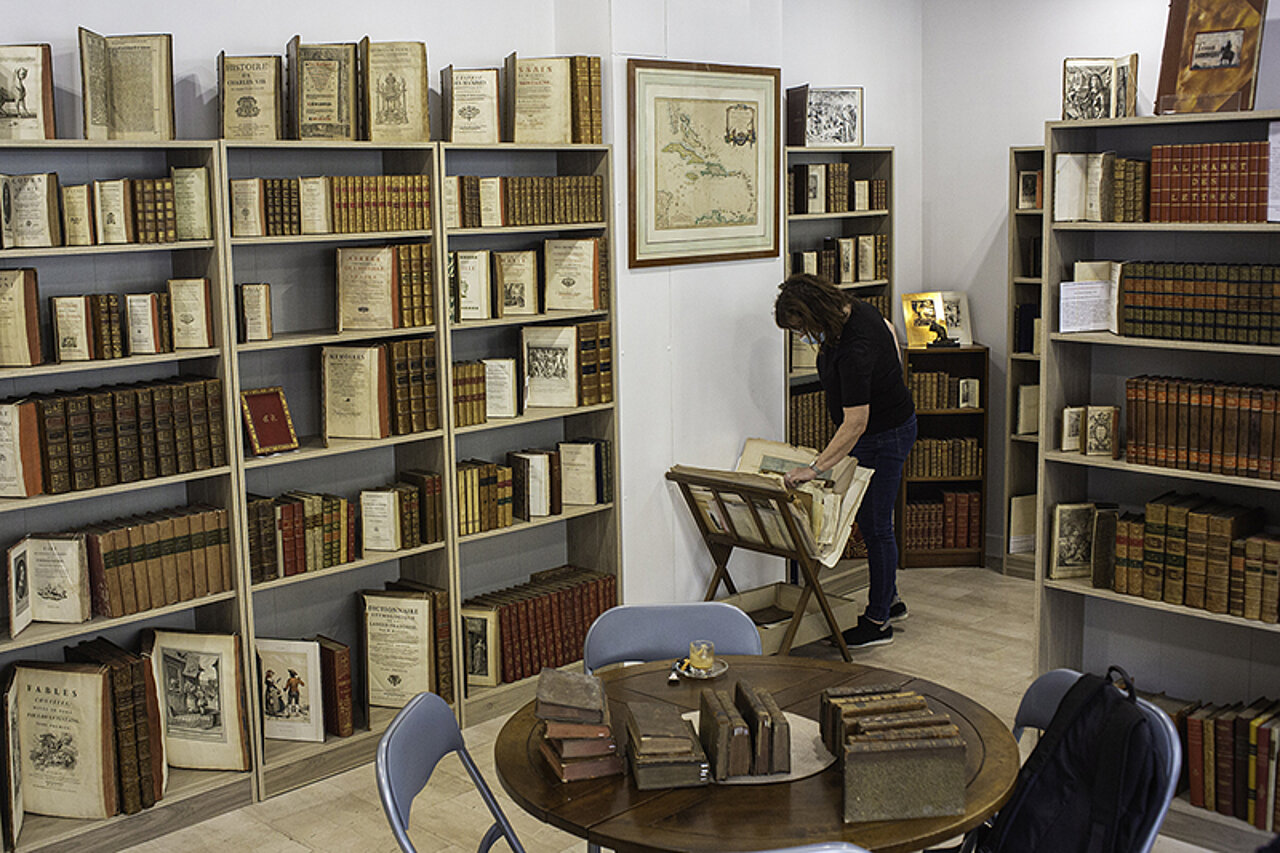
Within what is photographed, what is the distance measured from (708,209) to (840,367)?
912mm

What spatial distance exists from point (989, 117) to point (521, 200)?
10.8ft

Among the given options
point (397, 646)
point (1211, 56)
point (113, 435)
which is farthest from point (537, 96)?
point (1211, 56)

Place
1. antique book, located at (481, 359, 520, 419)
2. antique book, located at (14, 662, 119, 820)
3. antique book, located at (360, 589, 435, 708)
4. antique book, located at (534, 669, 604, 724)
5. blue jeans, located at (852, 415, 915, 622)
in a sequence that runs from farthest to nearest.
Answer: blue jeans, located at (852, 415, 915, 622) < antique book, located at (481, 359, 520, 419) < antique book, located at (360, 589, 435, 708) < antique book, located at (14, 662, 119, 820) < antique book, located at (534, 669, 604, 724)

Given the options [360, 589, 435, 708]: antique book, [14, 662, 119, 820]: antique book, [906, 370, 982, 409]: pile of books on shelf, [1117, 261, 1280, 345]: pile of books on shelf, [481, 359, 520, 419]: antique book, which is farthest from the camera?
[906, 370, 982, 409]: pile of books on shelf

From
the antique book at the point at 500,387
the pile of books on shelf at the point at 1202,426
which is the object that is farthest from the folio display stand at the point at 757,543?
the pile of books on shelf at the point at 1202,426

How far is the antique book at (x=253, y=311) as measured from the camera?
13.8 ft

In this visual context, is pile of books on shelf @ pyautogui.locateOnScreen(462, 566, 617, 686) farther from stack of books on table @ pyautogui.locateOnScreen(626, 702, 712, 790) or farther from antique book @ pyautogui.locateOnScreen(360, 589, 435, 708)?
stack of books on table @ pyautogui.locateOnScreen(626, 702, 712, 790)

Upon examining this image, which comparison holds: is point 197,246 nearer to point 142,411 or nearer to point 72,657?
point 142,411

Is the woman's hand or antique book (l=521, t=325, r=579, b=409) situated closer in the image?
antique book (l=521, t=325, r=579, b=409)

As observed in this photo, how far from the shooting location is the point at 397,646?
4.71 m

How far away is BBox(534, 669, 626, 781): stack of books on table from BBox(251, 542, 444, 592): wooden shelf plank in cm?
189

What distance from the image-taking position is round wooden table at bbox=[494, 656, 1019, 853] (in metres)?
2.35

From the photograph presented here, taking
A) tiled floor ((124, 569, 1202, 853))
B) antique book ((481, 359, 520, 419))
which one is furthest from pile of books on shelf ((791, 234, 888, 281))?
antique book ((481, 359, 520, 419))

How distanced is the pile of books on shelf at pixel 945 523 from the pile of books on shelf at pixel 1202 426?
2839 mm
